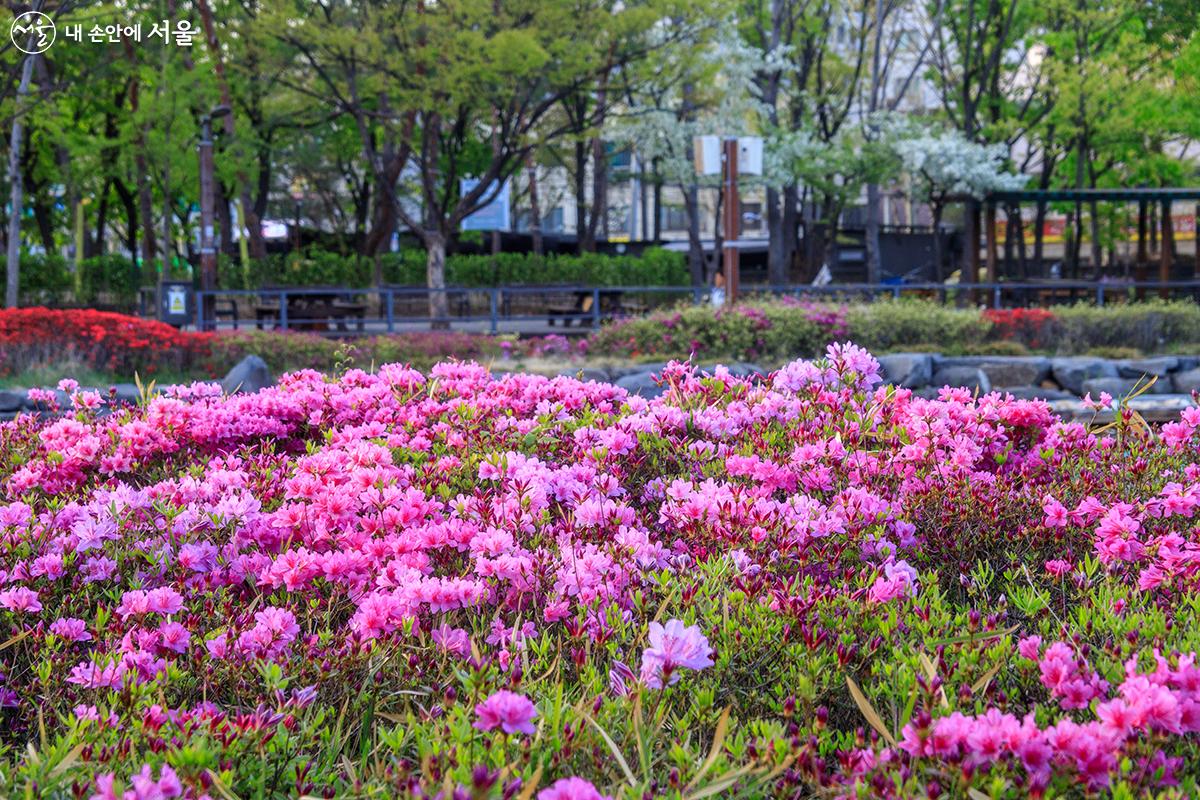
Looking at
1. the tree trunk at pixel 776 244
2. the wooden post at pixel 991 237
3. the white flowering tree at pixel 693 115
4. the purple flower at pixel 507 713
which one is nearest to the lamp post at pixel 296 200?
the white flowering tree at pixel 693 115

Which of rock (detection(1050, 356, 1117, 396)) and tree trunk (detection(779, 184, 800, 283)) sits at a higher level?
tree trunk (detection(779, 184, 800, 283))

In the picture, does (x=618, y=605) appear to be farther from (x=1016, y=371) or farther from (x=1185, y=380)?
(x=1185, y=380)

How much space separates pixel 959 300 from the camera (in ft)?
72.3

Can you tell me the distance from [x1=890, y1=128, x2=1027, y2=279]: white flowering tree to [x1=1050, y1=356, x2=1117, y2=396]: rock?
33.5 feet

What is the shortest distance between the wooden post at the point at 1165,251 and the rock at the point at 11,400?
19526mm

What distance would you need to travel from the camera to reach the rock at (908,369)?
13.6 m

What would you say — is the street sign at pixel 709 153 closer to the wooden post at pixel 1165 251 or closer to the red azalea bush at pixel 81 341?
the red azalea bush at pixel 81 341

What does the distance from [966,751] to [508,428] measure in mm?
2421

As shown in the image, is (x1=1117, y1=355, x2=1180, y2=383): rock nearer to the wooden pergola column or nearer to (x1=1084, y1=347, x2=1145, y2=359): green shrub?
(x1=1084, y1=347, x2=1145, y2=359): green shrub

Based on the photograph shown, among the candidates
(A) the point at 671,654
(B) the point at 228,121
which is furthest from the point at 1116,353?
(B) the point at 228,121

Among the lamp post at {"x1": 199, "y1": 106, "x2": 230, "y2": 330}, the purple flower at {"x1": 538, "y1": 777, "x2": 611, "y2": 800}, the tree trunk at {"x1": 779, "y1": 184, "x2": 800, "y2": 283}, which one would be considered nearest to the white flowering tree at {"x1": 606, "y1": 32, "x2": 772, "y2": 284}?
the tree trunk at {"x1": 779, "y1": 184, "x2": 800, "y2": 283}

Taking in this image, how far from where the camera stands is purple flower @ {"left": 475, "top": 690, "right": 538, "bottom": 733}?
1750mm

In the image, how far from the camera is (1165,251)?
2281cm

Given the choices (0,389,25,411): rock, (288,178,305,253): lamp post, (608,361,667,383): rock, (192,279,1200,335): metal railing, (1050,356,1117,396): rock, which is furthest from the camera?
(288,178,305,253): lamp post
